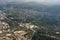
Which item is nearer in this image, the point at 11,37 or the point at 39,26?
the point at 11,37

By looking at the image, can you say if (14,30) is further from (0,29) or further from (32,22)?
(32,22)

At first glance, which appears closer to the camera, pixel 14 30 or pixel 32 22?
pixel 14 30

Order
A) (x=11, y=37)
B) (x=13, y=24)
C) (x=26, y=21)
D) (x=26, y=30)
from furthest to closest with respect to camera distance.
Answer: (x=26, y=21), (x=13, y=24), (x=26, y=30), (x=11, y=37)

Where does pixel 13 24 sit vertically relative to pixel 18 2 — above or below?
above

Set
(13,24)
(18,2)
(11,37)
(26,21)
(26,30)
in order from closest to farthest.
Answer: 1. (11,37)
2. (26,30)
3. (13,24)
4. (26,21)
5. (18,2)

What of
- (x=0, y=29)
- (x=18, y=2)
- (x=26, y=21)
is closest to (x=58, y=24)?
(x=26, y=21)

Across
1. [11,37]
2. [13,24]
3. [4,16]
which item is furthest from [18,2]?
[11,37]

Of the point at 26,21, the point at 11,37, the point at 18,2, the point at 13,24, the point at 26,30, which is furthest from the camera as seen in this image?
the point at 18,2

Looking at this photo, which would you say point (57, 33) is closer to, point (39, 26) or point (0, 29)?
point (39, 26)

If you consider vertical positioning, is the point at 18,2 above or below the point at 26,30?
below
